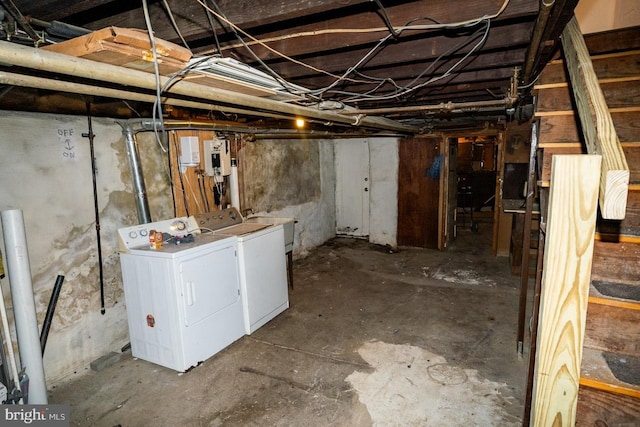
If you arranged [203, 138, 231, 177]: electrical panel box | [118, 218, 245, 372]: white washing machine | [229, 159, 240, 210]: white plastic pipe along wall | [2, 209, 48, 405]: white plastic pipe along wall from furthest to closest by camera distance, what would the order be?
1. [229, 159, 240, 210]: white plastic pipe along wall
2. [203, 138, 231, 177]: electrical panel box
3. [118, 218, 245, 372]: white washing machine
4. [2, 209, 48, 405]: white plastic pipe along wall

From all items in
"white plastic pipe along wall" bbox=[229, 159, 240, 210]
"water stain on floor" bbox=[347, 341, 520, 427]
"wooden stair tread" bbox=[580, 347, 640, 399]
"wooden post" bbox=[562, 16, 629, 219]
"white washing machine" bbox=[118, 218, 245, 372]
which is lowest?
"water stain on floor" bbox=[347, 341, 520, 427]

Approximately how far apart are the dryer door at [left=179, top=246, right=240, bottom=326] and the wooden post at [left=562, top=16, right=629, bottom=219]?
8.62 feet

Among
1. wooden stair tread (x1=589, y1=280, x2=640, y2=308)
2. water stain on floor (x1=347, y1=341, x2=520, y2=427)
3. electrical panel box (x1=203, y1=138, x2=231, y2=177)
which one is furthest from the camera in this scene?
electrical panel box (x1=203, y1=138, x2=231, y2=177)

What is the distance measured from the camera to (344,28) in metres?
1.66

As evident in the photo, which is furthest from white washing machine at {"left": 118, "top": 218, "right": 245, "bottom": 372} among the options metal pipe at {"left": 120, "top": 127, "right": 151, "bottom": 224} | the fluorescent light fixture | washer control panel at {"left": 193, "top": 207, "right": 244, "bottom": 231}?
the fluorescent light fixture

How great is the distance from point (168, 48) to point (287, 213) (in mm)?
4432

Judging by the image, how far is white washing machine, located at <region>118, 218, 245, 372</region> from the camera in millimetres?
2752

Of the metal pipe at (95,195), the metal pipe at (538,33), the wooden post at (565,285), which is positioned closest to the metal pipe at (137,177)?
the metal pipe at (95,195)

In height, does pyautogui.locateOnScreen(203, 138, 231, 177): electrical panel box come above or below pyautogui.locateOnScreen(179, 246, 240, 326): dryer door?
above

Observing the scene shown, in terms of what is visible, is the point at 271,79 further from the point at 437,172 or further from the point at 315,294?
the point at 437,172

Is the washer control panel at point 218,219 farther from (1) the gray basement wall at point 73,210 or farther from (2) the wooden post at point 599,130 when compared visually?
(2) the wooden post at point 599,130

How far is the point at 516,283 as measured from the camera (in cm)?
457

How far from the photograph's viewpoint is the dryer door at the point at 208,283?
2.78m

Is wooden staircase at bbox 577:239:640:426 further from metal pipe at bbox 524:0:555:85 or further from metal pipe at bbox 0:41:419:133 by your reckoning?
metal pipe at bbox 0:41:419:133
